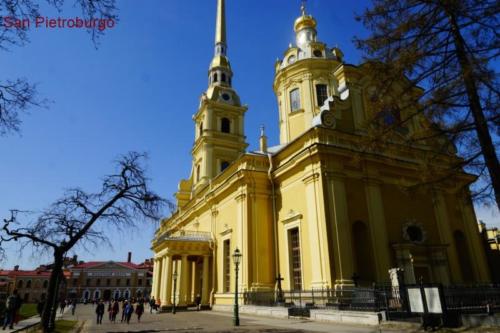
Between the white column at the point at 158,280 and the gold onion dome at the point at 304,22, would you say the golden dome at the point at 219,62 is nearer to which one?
the gold onion dome at the point at 304,22

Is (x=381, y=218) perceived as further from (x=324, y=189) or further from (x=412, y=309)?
(x=412, y=309)

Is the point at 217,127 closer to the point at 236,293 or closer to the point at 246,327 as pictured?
the point at 236,293

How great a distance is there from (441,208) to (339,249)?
9481 millimetres

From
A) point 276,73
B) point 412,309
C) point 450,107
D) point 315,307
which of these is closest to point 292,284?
point 315,307

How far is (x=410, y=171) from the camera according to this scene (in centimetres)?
2228

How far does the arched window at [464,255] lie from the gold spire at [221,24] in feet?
120

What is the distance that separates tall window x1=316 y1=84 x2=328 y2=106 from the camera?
93.1 feet

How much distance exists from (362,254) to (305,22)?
23.2 metres

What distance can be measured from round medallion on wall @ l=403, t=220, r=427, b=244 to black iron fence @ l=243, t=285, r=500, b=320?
4681mm

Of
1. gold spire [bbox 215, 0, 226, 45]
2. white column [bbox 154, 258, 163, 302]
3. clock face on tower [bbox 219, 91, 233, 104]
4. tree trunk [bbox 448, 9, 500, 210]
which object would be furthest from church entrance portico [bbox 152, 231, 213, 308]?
gold spire [bbox 215, 0, 226, 45]

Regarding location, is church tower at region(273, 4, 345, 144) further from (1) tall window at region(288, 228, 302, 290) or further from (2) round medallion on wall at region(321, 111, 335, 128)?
(1) tall window at region(288, 228, 302, 290)

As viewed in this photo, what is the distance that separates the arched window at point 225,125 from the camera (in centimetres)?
3996

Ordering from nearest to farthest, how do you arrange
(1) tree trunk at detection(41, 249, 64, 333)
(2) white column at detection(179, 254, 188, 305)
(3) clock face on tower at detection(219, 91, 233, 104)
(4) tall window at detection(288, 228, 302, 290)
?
(1) tree trunk at detection(41, 249, 64, 333), (4) tall window at detection(288, 228, 302, 290), (2) white column at detection(179, 254, 188, 305), (3) clock face on tower at detection(219, 91, 233, 104)

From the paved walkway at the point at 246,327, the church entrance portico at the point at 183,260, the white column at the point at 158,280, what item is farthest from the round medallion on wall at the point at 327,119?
the white column at the point at 158,280
